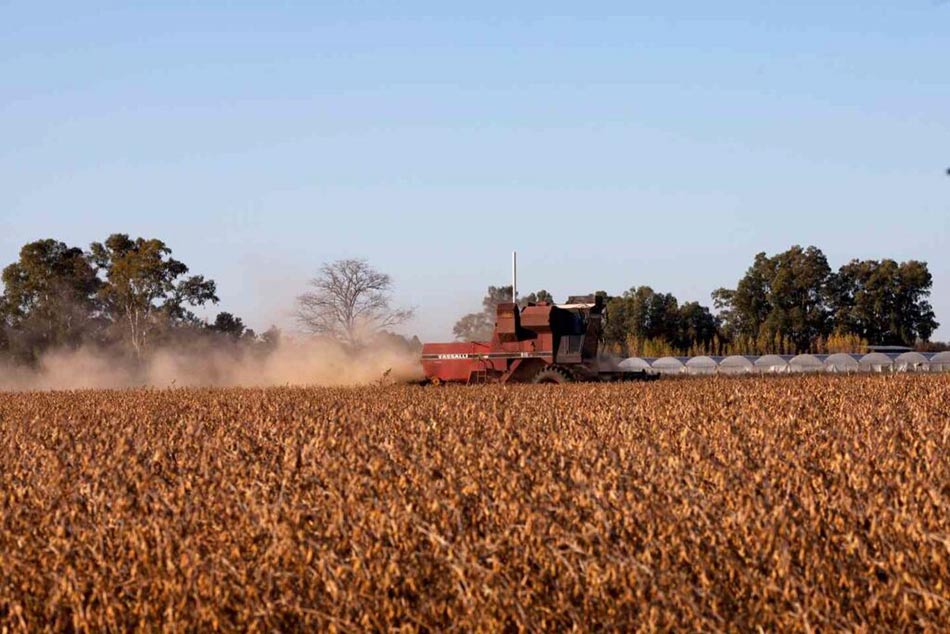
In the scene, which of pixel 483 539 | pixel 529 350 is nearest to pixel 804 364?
pixel 529 350

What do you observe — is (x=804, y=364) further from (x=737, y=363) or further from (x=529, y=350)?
(x=529, y=350)

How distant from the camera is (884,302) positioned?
3103 inches

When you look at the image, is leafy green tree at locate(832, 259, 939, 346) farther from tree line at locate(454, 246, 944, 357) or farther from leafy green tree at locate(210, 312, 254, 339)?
leafy green tree at locate(210, 312, 254, 339)

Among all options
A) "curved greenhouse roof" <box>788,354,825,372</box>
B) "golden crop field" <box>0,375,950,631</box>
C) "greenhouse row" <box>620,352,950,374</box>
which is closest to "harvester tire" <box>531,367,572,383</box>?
"golden crop field" <box>0,375,950,631</box>

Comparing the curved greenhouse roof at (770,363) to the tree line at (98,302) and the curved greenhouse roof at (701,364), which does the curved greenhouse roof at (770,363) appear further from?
the tree line at (98,302)

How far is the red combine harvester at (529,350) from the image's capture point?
28859 millimetres

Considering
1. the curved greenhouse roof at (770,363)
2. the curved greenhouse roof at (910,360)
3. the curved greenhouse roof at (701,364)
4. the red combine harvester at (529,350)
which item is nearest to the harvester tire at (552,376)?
the red combine harvester at (529,350)

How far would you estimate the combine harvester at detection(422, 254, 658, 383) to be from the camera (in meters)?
28.9

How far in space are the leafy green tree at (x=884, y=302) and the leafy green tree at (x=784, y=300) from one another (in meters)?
1.42

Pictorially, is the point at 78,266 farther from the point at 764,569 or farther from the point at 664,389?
the point at 764,569

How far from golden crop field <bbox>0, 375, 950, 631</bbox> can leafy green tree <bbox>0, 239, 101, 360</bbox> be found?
5105 centimetres

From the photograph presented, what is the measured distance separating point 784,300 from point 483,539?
73.1m

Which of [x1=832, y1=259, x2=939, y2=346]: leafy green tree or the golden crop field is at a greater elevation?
[x1=832, y1=259, x2=939, y2=346]: leafy green tree

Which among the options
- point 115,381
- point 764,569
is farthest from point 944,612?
point 115,381
